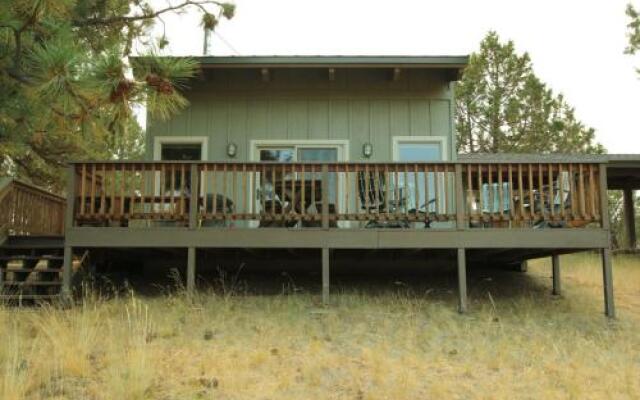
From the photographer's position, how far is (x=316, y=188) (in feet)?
26.3

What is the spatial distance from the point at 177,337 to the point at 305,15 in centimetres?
1749

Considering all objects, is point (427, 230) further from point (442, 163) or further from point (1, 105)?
point (1, 105)

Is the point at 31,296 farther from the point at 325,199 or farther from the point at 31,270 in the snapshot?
the point at 325,199

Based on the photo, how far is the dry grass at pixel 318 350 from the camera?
185 inches

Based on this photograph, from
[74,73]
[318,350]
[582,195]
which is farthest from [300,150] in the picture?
[74,73]

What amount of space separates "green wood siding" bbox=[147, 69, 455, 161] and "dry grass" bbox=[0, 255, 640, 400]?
290cm

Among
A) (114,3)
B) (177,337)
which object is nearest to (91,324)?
(177,337)

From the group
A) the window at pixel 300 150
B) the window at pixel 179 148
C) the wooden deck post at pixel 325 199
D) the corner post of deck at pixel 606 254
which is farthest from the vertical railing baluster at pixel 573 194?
the window at pixel 179 148

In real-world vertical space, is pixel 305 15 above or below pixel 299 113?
above

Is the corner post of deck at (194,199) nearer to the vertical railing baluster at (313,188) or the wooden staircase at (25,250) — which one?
the vertical railing baluster at (313,188)

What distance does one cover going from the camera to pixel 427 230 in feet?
24.4

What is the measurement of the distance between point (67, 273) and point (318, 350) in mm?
3625

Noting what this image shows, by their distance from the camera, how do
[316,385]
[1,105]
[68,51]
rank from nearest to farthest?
[316,385]
[68,51]
[1,105]

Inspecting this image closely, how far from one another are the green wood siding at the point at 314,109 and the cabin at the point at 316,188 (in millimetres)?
19
